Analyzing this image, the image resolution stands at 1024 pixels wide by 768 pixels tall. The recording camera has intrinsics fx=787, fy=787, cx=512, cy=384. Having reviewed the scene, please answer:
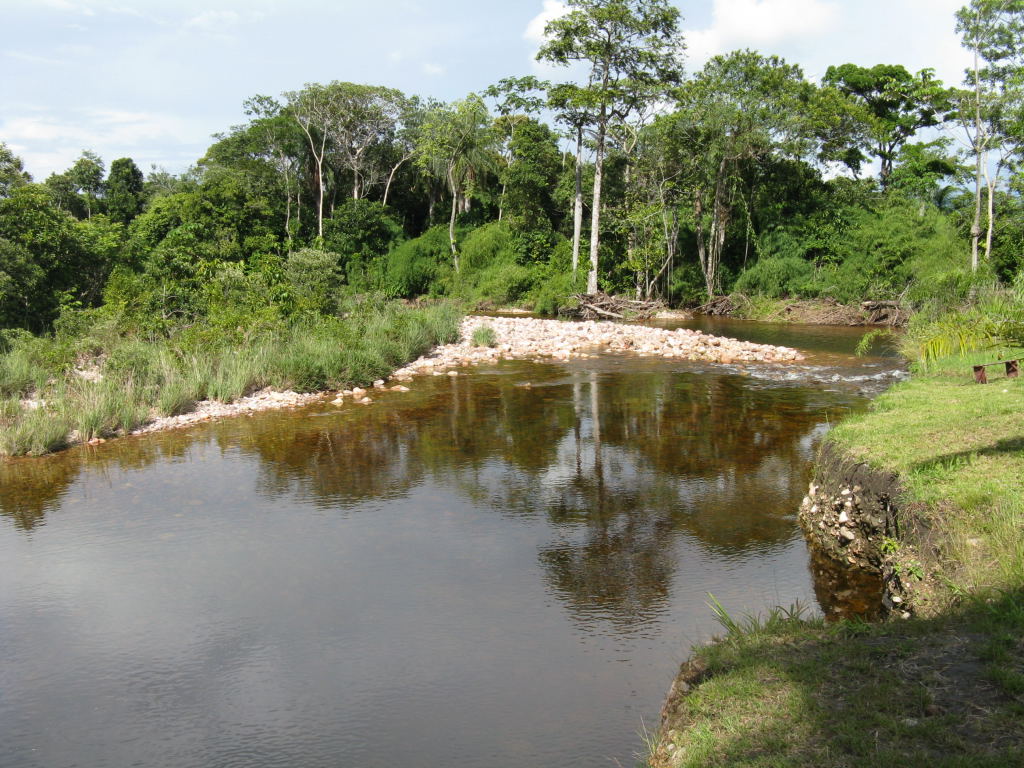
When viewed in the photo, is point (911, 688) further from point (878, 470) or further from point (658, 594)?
point (878, 470)

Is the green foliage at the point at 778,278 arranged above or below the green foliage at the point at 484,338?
above

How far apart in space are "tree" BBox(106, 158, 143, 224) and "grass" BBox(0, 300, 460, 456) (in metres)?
41.6

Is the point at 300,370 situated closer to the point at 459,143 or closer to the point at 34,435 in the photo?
the point at 34,435

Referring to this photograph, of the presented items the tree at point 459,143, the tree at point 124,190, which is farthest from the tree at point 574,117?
the tree at point 124,190

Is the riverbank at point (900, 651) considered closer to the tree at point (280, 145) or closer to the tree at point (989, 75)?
the tree at point (989, 75)

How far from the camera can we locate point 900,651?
3.76 m

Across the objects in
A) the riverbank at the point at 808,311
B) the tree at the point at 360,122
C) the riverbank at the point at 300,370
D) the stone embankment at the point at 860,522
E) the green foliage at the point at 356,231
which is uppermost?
the tree at the point at 360,122

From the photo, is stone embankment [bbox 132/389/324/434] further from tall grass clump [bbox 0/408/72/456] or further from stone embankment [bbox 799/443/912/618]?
stone embankment [bbox 799/443/912/618]

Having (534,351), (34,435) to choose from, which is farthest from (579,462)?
(534,351)

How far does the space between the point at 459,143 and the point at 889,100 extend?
19806 millimetres

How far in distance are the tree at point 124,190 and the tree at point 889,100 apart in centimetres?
4326

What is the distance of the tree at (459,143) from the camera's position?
38.4 meters

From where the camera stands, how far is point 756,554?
21.6 ft

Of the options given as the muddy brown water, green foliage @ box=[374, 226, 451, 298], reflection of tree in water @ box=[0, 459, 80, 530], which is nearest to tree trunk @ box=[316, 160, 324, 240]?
green foliage @ box=[374, 226, 451, 298]
